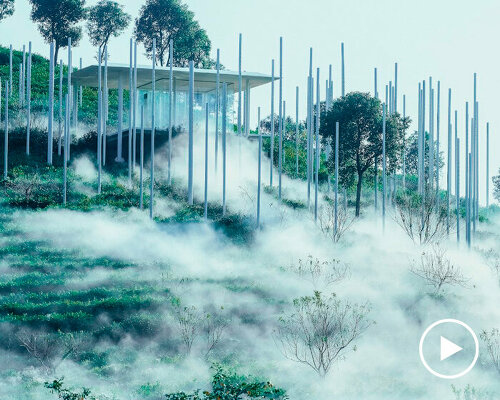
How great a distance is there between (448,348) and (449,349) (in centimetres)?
8

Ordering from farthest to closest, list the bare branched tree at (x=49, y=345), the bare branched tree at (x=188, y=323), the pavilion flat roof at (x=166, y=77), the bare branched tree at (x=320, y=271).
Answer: the pavilion flat roof at (x=166, y=77) < the bare branched tree at (x=320, y=271) < the bare branched tree at (x=188, y=323) < the bare branched tree at (x=49, y=345)

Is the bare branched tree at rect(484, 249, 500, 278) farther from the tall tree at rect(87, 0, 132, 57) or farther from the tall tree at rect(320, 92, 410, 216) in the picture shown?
the tall tree at rect(87, 0, 132, 57)

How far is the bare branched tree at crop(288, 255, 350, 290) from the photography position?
24.2 m

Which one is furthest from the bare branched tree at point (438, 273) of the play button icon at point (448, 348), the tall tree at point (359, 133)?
the tall tree at point (359, 133)

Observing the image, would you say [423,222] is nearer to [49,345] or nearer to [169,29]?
[49,345]

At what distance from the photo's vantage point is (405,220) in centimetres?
3080

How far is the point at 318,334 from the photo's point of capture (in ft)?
62.8

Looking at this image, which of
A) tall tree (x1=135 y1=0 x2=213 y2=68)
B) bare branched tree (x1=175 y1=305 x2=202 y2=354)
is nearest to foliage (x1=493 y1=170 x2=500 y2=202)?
tall tree (x1=135 y1=0 x2=213 y2=68)

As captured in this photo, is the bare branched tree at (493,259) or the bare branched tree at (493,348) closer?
the bare branched tree at (493,348)

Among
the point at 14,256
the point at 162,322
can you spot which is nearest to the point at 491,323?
the point at 162,322

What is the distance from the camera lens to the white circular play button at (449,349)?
19.4 m

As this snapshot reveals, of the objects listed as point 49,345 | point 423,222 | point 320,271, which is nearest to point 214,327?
point 49,345

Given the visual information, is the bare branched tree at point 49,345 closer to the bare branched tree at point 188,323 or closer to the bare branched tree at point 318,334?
the bare branched tree at point 188,323

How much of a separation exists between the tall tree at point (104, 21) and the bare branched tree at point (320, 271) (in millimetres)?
38514
